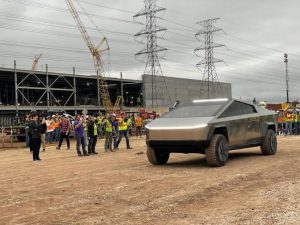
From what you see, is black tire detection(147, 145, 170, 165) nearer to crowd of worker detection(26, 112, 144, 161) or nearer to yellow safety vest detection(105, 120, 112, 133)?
crowd of worker detection(26, 112, 144, 161)

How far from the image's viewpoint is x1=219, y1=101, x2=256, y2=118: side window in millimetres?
12176

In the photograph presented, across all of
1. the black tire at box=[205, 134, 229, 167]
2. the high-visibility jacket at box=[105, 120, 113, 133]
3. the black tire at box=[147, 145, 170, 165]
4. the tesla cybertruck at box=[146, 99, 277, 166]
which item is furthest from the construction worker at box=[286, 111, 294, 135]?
the black tire at box=[205, 134, 229, 167]

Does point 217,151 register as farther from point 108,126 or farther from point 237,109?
point 108,126

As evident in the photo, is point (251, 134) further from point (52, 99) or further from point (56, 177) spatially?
point (52, 99)

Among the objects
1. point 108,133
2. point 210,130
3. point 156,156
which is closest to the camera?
point 210,130

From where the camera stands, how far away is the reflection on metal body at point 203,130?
11.2 metres

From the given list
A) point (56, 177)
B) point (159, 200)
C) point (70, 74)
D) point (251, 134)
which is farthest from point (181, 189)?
point (70, 74)

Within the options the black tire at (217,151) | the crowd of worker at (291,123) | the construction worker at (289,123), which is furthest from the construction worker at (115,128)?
the construction worker at (289,123)

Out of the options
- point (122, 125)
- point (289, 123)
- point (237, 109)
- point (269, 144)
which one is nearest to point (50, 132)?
point (122, 125)

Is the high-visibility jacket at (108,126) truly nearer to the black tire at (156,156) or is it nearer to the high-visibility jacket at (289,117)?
the black tire at (156,156)

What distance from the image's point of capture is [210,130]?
11273 millimetres

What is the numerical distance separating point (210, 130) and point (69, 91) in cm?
→ 5347

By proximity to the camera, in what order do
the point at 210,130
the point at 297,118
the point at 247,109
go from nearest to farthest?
1. the point at 210,130
2. the point at 247,109
3. the point at 297,118

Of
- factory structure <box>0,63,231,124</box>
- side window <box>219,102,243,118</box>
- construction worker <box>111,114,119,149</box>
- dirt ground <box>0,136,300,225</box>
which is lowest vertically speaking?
dirt ground <box>0,136,300,225</box>
